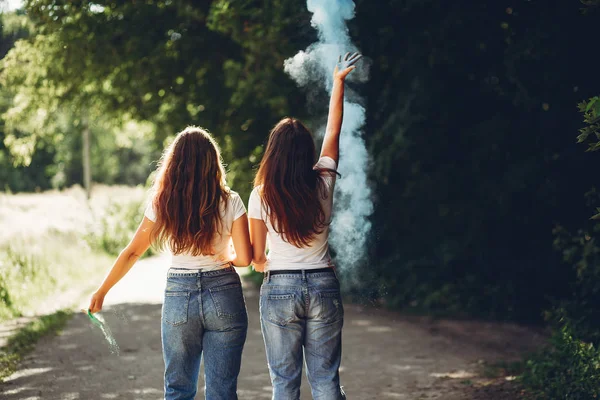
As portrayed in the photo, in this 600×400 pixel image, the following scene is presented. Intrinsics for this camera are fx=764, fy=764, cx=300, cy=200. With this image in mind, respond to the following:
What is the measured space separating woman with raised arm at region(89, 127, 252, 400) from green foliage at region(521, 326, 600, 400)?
3.16 m

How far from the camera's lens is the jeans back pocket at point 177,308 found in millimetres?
4043

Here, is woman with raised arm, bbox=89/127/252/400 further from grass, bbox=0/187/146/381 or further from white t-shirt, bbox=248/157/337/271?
grass, bbox=0/187/146/381

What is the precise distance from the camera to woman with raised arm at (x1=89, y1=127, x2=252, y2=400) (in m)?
4.05

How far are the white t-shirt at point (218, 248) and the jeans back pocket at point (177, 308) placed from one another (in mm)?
158

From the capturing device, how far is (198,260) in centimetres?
410

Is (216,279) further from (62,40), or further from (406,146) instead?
(62,40)

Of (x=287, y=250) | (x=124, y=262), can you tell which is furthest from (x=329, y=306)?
(x=124, y=262)

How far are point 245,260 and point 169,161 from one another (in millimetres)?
673

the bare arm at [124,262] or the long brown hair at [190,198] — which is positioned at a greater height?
Result: the long brown hair at [190,198]

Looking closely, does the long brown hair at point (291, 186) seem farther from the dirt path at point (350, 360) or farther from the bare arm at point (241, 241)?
the dirt path at point (350, 360)

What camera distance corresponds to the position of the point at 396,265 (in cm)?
1141

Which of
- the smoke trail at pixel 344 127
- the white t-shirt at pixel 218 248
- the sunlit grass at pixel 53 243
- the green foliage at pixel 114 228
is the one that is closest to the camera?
the white t-shirt at pixel 218 248

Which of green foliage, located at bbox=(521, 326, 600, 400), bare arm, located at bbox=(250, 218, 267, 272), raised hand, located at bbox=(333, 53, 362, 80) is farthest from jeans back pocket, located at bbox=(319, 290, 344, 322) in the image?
green foliage, located at bbox=(521, 326, 600, 400)

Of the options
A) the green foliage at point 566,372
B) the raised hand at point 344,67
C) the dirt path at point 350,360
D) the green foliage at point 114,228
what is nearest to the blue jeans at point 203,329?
the raised hand at point 344,67
